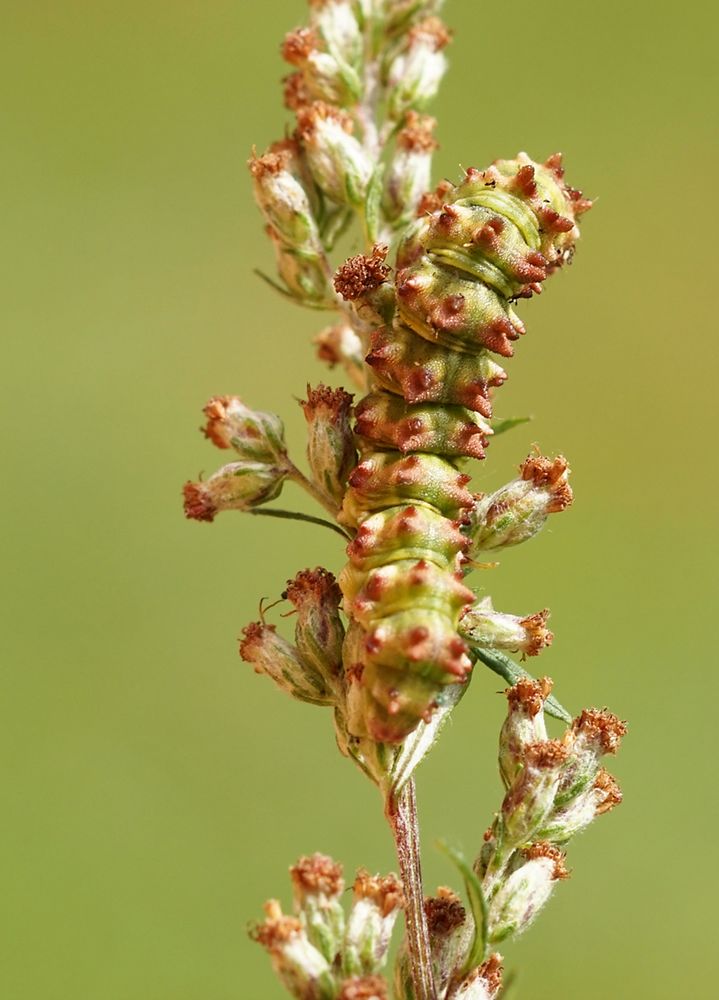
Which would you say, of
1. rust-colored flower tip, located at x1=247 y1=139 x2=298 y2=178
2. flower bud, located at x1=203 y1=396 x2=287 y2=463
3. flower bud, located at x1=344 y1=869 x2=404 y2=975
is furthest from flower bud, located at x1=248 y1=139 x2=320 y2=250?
flower bud, located at x1=344 y1=869 x2=404 y2=975

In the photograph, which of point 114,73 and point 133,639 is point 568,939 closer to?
point 133,639

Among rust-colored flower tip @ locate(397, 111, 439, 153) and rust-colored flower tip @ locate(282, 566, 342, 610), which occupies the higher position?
rust-colored flower tip @ locate(397, 111, 439, 153)

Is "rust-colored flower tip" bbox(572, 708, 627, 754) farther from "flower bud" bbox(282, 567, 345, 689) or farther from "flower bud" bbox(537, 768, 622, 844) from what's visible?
"flower bud" bbox(282, 567, 345, 689)

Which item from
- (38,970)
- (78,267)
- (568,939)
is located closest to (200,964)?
(38,970)

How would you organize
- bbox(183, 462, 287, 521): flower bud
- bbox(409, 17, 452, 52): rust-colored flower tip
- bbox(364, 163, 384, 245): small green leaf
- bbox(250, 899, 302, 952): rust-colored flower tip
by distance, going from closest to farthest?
bbox(250, 899, 302, 952): rust-colored flower tip < bbox(183, 462, 287, 521): flower bud < bbox(364, 163, 384, 245): small green leaf < bbox(409, 17, 452, 52): rust-colored flower tip

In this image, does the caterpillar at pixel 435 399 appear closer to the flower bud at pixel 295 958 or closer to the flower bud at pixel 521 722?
the flower bud at pixel 521 722

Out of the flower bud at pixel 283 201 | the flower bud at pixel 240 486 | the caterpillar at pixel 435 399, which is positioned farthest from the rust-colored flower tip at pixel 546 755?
the flower bud at pixel 283 201

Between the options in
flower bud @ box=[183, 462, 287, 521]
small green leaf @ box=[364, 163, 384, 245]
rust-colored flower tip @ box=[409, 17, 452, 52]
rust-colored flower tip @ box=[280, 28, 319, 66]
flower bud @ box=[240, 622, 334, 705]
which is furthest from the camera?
rust-colored flower tip @ box=[409, 17, 452, 52]
